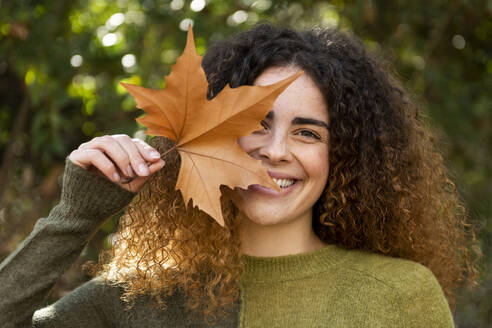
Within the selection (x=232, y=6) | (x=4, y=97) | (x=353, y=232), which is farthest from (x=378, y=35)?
(x=4, y=97)

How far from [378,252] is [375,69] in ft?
1.68

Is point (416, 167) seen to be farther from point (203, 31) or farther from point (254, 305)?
point (203, 31)

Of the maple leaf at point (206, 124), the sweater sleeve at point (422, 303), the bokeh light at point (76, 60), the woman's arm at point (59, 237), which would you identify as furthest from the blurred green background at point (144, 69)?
the maple leaf at point (206, 124)

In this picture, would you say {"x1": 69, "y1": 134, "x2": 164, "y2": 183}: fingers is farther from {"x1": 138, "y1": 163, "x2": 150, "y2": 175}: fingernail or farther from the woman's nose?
the woman's nose

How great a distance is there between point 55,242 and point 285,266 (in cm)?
61

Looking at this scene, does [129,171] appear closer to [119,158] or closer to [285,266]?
[119,158]

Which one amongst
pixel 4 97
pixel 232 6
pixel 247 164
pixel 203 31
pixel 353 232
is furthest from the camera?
pixel 4 97

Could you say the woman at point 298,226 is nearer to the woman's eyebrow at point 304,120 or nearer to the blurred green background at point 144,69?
the woman's eyebrow at point 304,120

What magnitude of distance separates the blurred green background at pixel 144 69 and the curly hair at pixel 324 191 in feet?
2.36

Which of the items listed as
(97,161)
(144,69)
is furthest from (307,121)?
(144,69)

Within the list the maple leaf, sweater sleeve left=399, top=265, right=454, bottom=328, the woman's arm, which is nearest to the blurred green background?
sweater sleeve left=399, top=265, right=454, bottom=328

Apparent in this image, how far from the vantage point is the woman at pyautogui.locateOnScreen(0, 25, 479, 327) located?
4.99ft

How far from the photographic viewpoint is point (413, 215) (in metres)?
1.76

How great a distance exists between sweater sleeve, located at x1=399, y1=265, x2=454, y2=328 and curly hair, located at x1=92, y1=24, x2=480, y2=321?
15cm
